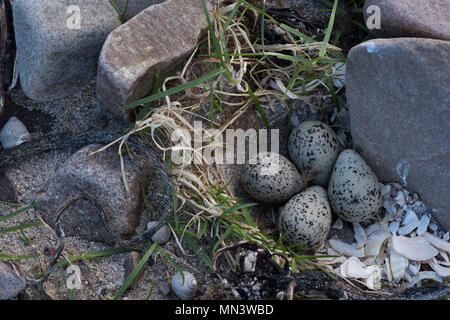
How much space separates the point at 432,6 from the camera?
1.97 meters

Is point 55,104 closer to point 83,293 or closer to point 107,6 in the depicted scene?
point 107,6

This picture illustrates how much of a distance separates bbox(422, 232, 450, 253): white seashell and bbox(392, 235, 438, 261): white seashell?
27mm

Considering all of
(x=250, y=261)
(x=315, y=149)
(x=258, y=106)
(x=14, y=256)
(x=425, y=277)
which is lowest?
(x=425, y=277)

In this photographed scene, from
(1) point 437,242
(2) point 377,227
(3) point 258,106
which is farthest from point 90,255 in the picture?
(1) point 437,242

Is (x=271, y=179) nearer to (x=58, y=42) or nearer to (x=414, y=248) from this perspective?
(x=414, y=248)

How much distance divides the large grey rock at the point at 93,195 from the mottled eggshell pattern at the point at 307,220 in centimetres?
60

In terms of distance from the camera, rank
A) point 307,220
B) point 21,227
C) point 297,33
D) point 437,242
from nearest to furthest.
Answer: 1. point 21,227
2. point 307,220
3. point 437,242
4. point 297,33

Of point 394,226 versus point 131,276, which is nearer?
point 131,276

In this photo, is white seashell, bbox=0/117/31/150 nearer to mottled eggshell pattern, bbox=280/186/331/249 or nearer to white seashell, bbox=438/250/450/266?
mottled eggshell pattern, bbox=280/186/331/249

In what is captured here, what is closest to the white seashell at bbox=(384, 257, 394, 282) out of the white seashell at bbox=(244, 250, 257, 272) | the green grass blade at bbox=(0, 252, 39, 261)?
the white seashell at bbox=(244, 250, 257, 272)

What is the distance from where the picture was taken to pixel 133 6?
2.13 meters

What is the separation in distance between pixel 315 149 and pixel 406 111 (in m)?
0.39

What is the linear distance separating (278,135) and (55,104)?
0.97 meters

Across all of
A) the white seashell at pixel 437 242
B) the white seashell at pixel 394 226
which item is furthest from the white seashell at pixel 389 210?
the white seashell at pixel 437 242
